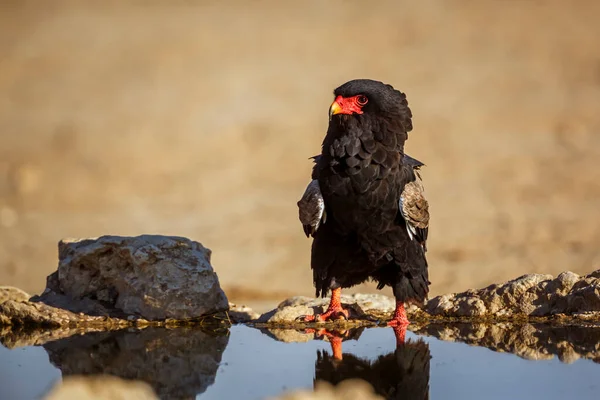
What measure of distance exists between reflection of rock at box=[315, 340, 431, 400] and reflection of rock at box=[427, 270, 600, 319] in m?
1.50

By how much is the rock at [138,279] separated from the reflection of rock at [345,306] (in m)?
0.49

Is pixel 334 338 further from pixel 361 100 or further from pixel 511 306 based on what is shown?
pixel 361 100

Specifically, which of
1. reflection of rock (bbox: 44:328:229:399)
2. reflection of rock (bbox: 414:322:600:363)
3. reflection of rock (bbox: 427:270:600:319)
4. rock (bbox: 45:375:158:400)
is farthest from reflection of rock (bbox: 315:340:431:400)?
reflection of rock (bbox: 427:270:600:319)

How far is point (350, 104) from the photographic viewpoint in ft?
28.3

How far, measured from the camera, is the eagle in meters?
8.56

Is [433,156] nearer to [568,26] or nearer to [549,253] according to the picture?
[549,253]

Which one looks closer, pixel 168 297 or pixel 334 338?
pixel 334 338

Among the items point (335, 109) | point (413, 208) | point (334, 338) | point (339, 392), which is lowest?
point (339, 392)

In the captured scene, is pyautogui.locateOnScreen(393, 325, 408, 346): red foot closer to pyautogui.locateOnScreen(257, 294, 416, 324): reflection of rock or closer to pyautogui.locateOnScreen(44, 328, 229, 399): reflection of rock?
pyautogui.locateOnScreen(257, 294, 416, 324): reflection of rock

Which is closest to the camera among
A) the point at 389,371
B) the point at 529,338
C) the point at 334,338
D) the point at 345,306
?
the point at 389,371

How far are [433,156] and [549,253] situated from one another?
5991mm

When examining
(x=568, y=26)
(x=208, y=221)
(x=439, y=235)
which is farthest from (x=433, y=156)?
(x=568, y=26)

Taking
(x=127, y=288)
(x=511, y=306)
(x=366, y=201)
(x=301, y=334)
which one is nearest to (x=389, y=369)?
(x=301, y=334)

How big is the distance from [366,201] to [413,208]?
41 cm
